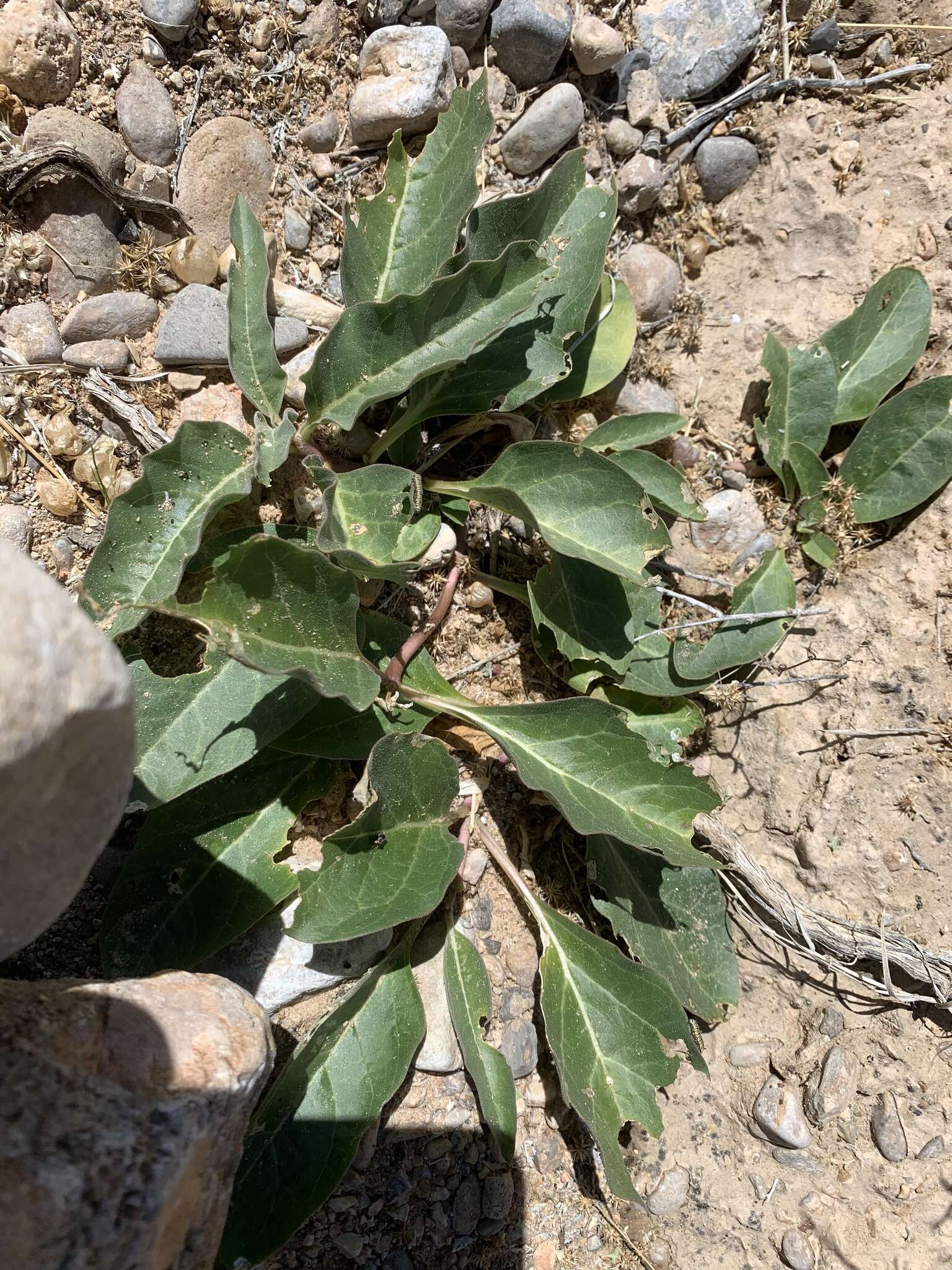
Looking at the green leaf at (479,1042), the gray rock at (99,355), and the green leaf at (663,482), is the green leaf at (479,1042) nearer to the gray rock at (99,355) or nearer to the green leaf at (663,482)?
the green leaf at (663,482)

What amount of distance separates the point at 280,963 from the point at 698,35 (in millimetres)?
2702

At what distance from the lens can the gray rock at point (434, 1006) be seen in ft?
6.59

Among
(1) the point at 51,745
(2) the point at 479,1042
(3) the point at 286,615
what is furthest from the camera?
(2) the point at 479,1042

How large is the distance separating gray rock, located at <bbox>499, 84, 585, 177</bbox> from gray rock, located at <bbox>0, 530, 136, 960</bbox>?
6.37 feet

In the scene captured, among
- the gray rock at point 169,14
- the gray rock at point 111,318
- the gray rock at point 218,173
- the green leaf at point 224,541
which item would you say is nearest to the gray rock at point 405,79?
the gray rock at point 218,173

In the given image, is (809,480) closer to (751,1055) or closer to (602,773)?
(602,773)

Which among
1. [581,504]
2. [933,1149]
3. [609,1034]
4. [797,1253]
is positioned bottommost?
[797,1253]

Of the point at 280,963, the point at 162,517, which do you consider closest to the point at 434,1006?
the point at 280,963

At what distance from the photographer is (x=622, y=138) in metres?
2.30

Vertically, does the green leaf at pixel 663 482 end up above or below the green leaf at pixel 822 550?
above

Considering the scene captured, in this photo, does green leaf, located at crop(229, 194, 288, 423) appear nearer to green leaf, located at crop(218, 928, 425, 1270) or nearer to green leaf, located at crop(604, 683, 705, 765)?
green leaf, located at crop(604, 683, 705, 765)

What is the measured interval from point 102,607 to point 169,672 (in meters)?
0.26

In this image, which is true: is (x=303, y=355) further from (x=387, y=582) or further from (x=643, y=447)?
(x=643, y=447)

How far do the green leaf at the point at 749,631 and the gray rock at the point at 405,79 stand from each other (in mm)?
1447
